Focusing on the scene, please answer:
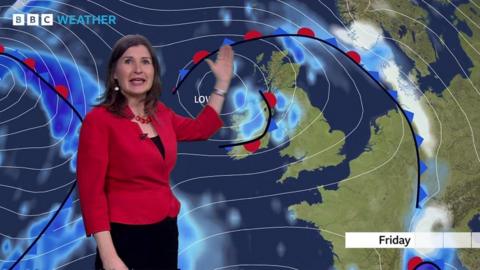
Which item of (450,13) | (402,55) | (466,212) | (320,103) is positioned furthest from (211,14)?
(466,212)

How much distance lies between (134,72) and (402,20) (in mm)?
2276

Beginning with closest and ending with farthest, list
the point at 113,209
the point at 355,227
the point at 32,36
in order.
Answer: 1. the point at 113,209
2. the point at 32,36
3. the point at 355,227

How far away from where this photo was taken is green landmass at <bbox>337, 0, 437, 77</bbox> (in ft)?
13.6

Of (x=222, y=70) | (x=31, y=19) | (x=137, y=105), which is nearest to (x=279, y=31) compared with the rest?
(x=31, y=19)

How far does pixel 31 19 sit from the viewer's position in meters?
3.87

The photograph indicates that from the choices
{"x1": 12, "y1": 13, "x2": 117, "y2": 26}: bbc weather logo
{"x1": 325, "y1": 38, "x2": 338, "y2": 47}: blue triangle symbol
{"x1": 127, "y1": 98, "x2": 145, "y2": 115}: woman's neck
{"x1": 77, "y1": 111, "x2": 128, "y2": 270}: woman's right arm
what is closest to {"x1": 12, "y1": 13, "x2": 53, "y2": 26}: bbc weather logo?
{"x1": 12, "y1": 13, "x2": 117, "y2": 26}: bbc weather logo

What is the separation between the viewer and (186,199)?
398 cm

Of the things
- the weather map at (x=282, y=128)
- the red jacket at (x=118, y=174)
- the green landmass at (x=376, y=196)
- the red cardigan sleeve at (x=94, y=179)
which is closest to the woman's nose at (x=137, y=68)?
the red jacket at (x=118, y=174)

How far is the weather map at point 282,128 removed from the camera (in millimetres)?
3871

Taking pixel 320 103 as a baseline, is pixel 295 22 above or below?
above

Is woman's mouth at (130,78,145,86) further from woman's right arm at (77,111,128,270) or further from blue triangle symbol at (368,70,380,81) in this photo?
blue triangle symbol at (368,70,380,81)

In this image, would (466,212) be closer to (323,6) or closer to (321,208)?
(321,208)

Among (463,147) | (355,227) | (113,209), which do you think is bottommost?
(113,209)

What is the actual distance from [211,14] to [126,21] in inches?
17.5
